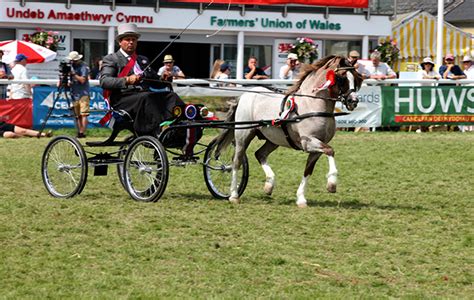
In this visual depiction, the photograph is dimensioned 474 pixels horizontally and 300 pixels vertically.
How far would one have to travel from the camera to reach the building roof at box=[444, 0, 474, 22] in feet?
153

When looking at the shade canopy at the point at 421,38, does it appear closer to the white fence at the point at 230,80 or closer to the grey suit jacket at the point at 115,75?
the white fence at the point at 230,80

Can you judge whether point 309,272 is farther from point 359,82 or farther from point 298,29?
point 298,29

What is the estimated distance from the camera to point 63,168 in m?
12.7

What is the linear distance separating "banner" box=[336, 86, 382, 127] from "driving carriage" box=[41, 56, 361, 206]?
1054 cm

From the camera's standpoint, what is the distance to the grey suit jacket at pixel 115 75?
485 inches

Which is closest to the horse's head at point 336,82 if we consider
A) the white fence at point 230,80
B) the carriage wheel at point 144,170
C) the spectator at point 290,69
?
the carriage wheel at point 144,170

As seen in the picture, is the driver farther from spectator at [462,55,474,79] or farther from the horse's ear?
spectator at [462,55,474,79]

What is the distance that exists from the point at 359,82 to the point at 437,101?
12041 mm

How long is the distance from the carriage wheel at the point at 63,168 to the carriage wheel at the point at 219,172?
1435 millimetres

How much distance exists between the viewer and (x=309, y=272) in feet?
27.3

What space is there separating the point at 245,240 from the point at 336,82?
2.81 metres

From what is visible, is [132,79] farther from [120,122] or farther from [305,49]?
[305,49]

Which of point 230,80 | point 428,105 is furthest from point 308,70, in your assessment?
point 428,105

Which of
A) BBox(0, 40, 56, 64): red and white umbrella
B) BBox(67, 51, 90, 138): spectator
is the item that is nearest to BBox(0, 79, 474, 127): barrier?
BBox(67, 51, 90, 138): spectator
